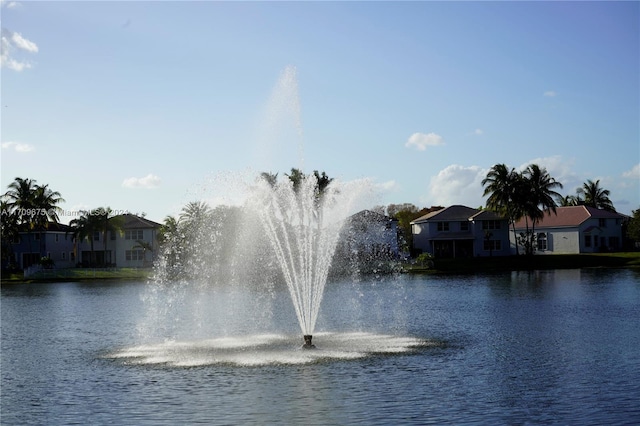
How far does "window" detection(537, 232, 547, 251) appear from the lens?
4439 inches

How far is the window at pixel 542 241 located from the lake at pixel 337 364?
6812 cm

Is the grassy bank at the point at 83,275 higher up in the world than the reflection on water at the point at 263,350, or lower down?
higher up

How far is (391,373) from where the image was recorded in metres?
22.3

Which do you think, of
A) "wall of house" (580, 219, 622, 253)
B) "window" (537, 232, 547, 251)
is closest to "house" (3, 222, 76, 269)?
"window" (537, 232, 547, 251)

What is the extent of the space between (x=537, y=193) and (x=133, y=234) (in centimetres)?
6378

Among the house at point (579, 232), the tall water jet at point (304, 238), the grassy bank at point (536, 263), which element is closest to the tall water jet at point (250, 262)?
the tall water jet at point (304, 238)

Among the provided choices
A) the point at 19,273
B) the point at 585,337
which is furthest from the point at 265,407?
the point at 19,273

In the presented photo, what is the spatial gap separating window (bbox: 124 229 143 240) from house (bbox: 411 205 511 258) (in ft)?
149

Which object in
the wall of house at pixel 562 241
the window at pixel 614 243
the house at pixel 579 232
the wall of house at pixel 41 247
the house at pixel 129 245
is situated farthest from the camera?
the house at pixel 129 245

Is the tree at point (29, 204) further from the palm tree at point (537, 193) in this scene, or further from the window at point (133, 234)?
the palm tree at point (537, 193)

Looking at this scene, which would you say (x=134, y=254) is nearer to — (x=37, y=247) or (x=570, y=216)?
(x=37, y=247)

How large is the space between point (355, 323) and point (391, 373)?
14.2 metres

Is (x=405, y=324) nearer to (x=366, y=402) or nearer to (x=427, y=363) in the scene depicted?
(x=427, y=363)

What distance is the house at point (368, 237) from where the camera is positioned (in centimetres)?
9812
